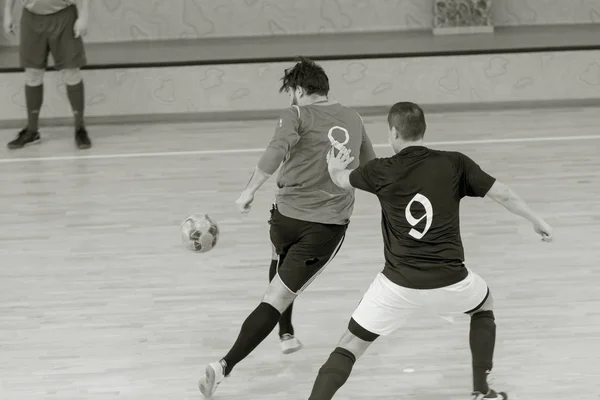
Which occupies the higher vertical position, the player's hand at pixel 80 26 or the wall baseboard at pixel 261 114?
the player's hand at pixel 80 26

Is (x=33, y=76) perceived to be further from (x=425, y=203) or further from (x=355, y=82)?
(x=425, y=203)

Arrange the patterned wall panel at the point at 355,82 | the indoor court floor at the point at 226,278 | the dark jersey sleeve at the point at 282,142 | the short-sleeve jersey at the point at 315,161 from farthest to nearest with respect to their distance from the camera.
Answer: the patterned wall panel at the point at 355,82, the indoor court floor at the point at 226,278, the short-sleeve jersey at the point at 315,161, the dark jersey sleeve at the point at 282,142

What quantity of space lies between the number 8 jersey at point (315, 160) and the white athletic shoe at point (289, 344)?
641 millimetres

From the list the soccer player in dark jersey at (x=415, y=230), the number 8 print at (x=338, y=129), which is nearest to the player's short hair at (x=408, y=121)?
the soccer player in dark jersey at (x=415, y=230)

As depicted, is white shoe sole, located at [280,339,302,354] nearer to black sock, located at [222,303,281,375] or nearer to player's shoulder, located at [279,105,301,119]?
black sock, located at [222,303,281,375]

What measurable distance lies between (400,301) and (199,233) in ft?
4.05

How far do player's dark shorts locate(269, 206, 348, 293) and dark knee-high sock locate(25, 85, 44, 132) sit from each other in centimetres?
444

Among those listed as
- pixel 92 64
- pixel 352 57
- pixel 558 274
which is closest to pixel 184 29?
pixel 92 64

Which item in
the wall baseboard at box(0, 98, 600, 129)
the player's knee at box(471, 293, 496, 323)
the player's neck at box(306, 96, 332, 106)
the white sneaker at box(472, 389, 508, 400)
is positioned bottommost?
the wall baseboard at box(0, 98, 600, 129)

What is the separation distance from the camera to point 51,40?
744cm

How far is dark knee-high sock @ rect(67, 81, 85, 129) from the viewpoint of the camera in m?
7.62

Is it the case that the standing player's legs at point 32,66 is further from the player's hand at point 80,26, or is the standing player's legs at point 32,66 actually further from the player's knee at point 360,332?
the player's knee at point 360,332

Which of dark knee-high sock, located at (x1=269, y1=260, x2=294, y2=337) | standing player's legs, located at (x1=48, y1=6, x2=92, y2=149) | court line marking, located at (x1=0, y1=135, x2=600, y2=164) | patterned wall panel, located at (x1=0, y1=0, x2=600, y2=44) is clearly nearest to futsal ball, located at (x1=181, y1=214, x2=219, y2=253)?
dark knee-high sock, located at (x1=269, y1=260, x2=294, y2=337)

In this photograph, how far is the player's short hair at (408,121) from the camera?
127 inches
